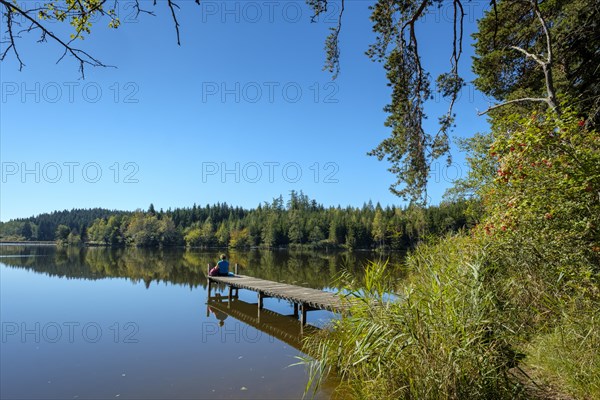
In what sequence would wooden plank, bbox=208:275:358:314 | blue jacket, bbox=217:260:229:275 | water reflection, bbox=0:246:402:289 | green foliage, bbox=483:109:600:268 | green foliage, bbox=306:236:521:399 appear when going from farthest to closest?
1. water reflection, bbox=0:246:402:289
2. blue jacket, bbox=217:260:229:275
3. wooden plank, bbox=208:275:358:314
4. green foliage, bbox=483:109:600:268
5. green foliage, bbox=306:236:521:399

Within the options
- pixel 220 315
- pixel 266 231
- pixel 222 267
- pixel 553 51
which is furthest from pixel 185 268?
pixel 266 231

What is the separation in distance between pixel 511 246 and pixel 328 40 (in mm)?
4158

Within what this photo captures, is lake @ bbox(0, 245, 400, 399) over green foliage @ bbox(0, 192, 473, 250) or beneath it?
beneath

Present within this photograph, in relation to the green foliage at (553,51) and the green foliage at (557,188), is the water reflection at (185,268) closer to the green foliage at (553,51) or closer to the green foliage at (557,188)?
the green foliage at (553,51)

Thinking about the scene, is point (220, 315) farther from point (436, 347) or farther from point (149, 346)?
point (436, 347)

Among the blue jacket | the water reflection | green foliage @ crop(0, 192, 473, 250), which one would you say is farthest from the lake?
green foliage @ crop(0, 192, 473, 250)

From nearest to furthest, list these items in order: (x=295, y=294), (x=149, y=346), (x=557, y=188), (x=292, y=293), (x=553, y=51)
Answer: (x=557, y=188), (x=553, y=51), (x=149, y=346), (x=295, y=294), (x=292, y=293)

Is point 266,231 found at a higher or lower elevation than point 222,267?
higher

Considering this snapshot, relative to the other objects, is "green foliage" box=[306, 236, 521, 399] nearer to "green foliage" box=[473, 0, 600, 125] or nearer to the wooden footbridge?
the wooden footbridge

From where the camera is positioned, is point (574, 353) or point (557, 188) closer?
point (574, 353)

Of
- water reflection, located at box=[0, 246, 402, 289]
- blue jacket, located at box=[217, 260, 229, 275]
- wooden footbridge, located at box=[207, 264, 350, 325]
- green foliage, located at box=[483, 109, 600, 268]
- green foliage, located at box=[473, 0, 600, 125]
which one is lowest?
water reflection, located at box=[0, 246, 402, 289]

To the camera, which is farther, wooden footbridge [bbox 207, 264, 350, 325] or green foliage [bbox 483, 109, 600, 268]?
wooden footbridge [bbox 207, 264, 350, 325]

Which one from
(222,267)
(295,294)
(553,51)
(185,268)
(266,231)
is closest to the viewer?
(553,51)

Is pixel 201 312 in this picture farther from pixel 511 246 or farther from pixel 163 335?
pixel 511 246
